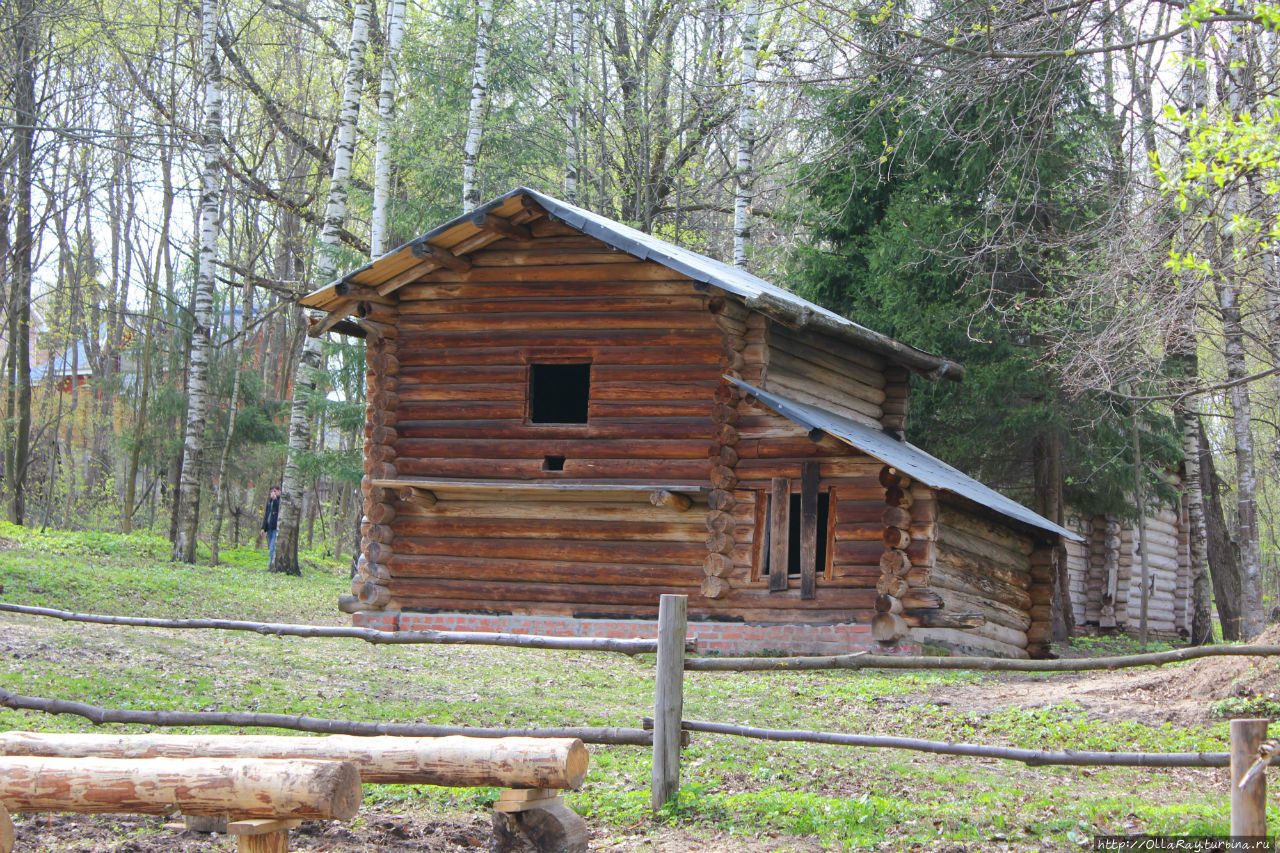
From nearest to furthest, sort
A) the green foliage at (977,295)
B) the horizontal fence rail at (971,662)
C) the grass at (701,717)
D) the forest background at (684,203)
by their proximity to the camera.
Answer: the horizontal fence rail at (971,662) < the grass at (701,717) < the forest background at (684,203) < the green foliage at (977,295)

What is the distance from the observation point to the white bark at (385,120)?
2314 centimetres

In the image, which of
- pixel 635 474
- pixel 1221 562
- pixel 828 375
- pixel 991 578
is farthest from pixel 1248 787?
pixel 1221 562

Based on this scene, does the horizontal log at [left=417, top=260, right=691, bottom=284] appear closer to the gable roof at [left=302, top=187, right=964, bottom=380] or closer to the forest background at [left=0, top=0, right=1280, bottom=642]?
the gable roof at [left=302, top=187, right=964, bottom=380]

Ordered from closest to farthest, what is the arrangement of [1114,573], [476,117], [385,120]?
[385,120] → [476,117] → [1114,573]

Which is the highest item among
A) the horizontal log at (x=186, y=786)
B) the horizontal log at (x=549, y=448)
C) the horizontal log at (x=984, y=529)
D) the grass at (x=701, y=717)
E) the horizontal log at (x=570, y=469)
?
the horizontal log at (x=549, y=448)

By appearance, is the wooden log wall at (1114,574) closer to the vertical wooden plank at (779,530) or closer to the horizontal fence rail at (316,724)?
the vertical wooden plank at (779,530)

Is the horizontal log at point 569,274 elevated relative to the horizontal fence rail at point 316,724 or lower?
elevated

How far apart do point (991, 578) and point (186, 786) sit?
13.4 metres

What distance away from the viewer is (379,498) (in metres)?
16.4

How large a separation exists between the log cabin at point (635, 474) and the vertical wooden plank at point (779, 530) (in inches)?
1.0

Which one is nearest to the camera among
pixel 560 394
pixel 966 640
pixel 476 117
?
pixel 966 640

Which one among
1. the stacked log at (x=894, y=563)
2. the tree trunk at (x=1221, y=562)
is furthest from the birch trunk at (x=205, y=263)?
the tree trunk at (x=1221, y=562)

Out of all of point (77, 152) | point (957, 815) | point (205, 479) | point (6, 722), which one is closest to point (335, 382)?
point (205, 479)

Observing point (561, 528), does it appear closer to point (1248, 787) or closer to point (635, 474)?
point (635, 474)
